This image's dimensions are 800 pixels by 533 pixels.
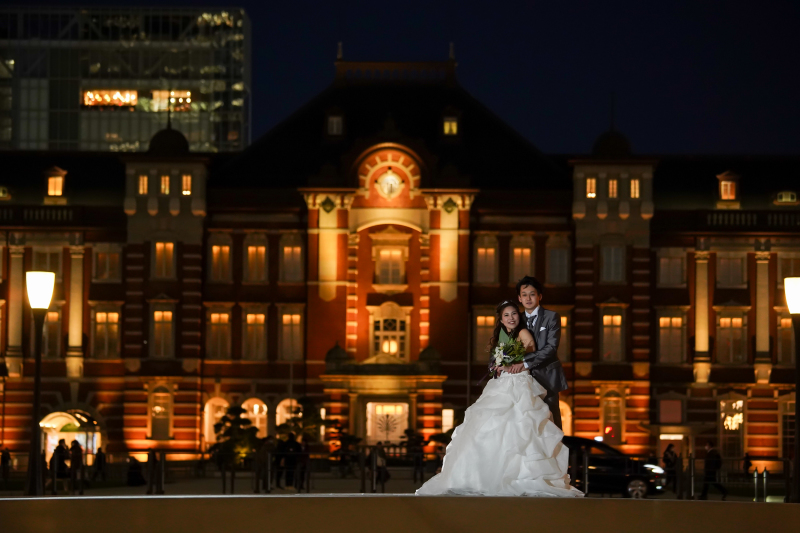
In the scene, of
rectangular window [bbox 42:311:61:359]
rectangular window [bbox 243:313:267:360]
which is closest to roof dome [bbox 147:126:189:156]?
rectangular window [bbox 243:313:267:360]

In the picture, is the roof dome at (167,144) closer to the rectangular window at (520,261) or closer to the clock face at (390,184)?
the clock face at (390,184)

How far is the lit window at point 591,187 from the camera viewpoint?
46.7 meters

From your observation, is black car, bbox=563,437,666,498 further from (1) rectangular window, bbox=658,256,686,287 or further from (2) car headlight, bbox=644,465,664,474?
(1) rectangular window, bbox=658,256,686,287

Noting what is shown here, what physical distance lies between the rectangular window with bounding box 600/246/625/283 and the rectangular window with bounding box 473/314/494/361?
164 inches

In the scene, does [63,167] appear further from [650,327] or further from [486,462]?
[486,462]

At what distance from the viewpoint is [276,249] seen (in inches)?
1875

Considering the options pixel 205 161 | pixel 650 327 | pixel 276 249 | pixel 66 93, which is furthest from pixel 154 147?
pixel 66 93

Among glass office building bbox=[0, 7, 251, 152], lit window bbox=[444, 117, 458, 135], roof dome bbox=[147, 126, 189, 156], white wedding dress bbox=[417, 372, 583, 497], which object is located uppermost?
glass office building bbox=[0, 7, 251, 152]

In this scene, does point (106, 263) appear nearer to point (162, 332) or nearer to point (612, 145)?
point (162, 332)

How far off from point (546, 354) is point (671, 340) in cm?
3515

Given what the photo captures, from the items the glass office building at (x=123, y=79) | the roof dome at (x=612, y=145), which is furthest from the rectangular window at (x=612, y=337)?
the glass office building at (x=123, y=79)

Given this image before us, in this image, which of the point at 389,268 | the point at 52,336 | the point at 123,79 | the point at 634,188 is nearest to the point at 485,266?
the point at 389,268

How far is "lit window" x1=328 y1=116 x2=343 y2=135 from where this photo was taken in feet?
163

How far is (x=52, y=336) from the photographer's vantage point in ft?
155
